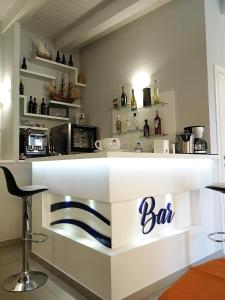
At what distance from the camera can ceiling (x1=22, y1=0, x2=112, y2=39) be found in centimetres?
346

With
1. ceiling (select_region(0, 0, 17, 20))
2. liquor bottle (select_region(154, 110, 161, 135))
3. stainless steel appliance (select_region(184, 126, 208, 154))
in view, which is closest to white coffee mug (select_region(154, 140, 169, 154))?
stainless steel appliance (select_region(184, 126, 208, 154))

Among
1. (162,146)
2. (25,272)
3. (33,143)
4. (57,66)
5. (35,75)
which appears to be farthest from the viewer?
(57,66)

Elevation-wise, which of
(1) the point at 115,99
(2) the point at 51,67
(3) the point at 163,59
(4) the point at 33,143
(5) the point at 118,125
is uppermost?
(2) the point at 51,67

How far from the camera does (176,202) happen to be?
241 centimetres

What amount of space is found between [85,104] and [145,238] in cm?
310

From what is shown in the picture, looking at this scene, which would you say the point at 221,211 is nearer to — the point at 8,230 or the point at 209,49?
the point at 209,49

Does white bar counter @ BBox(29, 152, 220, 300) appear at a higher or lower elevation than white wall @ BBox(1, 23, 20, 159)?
lower

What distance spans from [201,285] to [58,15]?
3890 mm

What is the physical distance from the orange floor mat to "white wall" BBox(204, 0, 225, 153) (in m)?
1.89

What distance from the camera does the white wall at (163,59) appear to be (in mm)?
2959

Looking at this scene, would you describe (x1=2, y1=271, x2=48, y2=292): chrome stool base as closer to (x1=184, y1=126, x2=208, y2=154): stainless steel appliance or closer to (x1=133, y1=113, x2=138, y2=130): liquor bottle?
(x1=184, y1=126, x2=208, y2=154): stainless steel appliance

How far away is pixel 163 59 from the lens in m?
3.32

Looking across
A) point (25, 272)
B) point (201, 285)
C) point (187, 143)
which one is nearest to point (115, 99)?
point (187, 143)

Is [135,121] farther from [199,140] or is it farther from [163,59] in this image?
[199,140]
